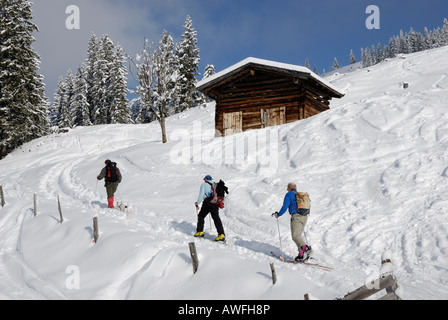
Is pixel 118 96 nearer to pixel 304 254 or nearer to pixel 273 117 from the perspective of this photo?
pixel 273 117

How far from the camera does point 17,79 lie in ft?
93.0

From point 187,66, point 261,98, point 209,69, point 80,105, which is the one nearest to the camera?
point 261,98

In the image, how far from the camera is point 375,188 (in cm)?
1034

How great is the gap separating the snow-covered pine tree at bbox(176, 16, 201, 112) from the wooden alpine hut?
93.9ft

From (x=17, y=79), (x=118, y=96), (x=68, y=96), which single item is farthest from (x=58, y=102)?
(x=17, y=79)

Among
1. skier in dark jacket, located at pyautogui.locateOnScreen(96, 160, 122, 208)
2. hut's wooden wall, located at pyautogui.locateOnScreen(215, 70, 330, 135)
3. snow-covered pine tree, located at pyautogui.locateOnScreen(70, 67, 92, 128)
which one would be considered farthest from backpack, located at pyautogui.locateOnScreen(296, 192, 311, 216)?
snow-covered pine tree, located at pyautogui.locateOnScreen(70, 67, 92, 128)

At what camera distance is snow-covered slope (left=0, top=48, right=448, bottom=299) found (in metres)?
6.91

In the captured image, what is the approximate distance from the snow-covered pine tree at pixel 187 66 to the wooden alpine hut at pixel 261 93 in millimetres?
28613

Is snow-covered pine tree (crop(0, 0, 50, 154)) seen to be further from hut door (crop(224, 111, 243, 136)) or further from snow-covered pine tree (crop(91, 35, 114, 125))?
snow-covered pine tree (crop(91, 35, 114, 125))

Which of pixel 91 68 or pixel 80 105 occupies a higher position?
pixel 91 68

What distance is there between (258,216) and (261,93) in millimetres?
11863
